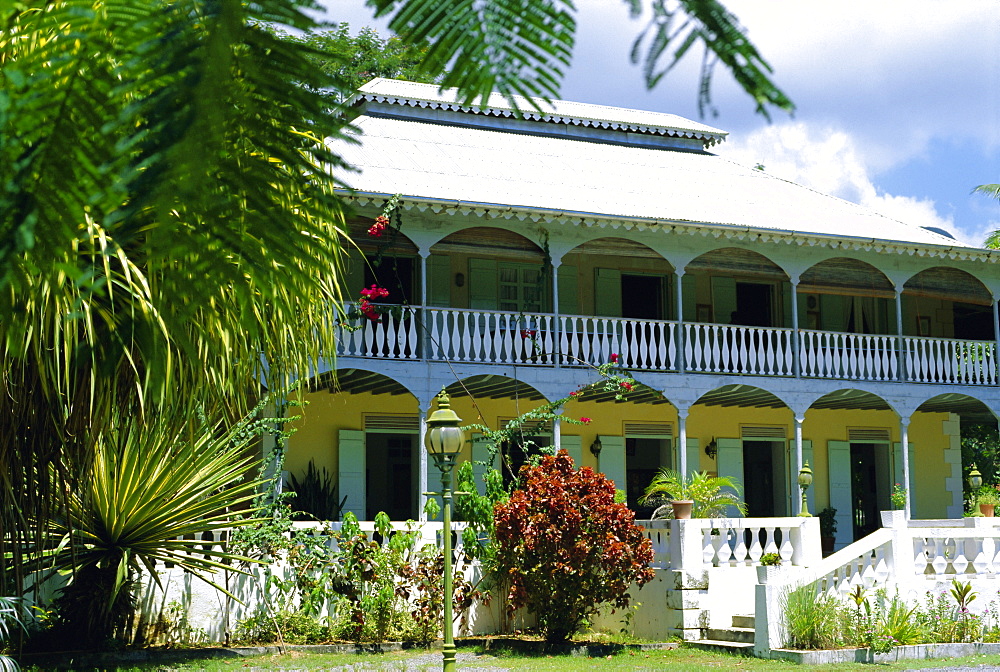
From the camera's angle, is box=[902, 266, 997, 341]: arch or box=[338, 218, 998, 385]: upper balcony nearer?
box=[338, 218, 998, 385]: upper balcony

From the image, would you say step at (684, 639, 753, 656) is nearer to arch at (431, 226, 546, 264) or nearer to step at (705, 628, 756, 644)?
step at (705, 628, 756, 644)

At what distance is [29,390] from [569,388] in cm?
1129

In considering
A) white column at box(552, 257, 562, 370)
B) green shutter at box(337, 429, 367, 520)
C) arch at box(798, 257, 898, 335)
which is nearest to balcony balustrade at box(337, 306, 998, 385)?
white column at box(552, 257, 562, 370)

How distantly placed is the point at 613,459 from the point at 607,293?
2.67m

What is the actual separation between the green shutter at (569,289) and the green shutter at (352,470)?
12.9 ft

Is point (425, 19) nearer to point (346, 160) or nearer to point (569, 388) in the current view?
point (346, 160)

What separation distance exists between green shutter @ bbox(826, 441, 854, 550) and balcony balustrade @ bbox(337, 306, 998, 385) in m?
1.93

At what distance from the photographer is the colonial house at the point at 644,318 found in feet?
52.5

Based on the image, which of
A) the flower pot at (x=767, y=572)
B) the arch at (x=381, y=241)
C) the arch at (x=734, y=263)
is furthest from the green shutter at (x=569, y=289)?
the flower pot at (x=767, y=572)

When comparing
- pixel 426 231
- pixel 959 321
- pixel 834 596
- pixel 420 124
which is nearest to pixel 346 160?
pixel 834 596

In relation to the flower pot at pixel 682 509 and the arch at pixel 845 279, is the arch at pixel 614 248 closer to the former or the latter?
the arch at pixel 845 279

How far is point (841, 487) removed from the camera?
67.1ft

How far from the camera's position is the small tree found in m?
11.4

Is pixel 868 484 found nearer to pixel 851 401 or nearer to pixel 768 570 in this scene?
pixel 851 401
